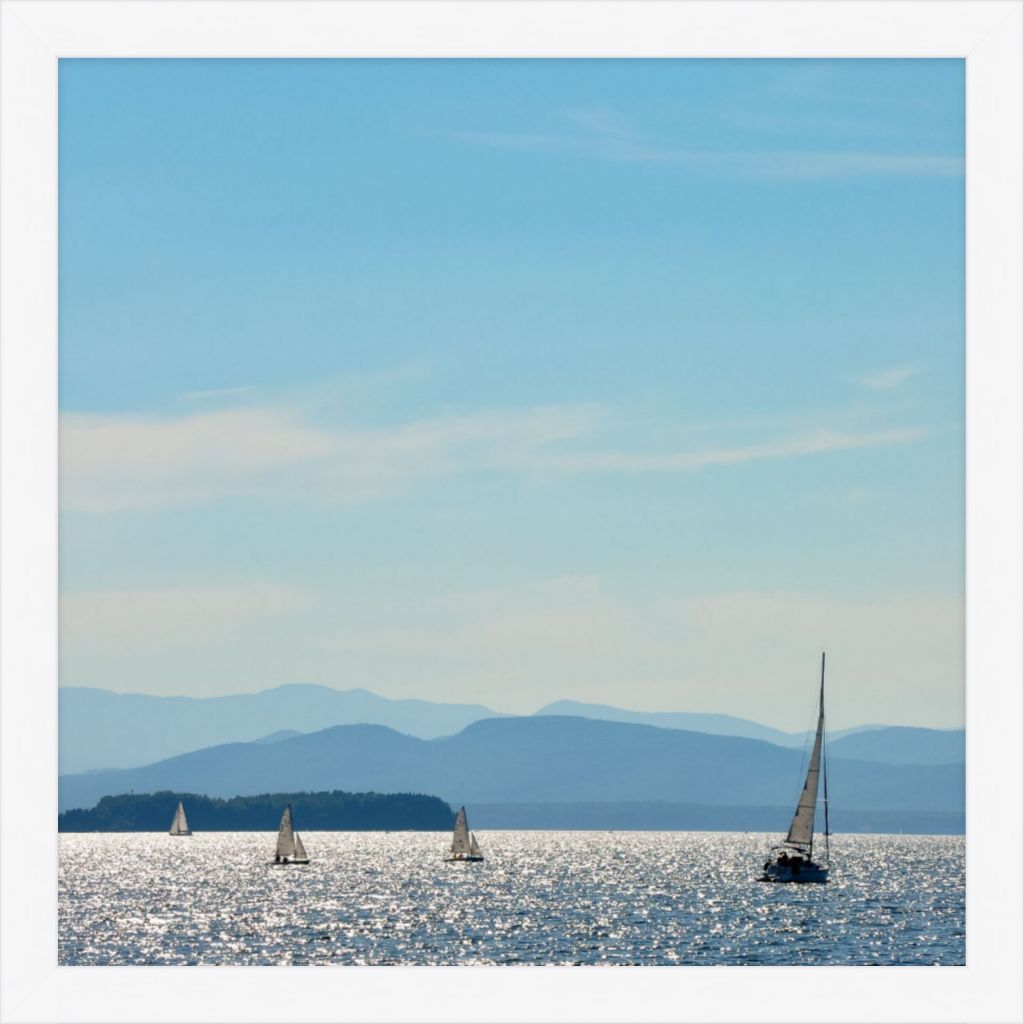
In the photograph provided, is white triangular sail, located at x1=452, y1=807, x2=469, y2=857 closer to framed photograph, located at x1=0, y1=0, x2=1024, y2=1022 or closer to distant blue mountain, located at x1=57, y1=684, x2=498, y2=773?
framed photograph, located at x1=0, y1=0, x2=1024, y2=1022

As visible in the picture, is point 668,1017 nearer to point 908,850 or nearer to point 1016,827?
point 1016,827

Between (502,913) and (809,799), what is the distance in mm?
4268

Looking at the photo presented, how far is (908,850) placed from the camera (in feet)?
176

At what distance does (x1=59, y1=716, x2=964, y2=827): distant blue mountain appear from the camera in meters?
64.2

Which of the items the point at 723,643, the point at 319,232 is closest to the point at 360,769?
the point at 723,643

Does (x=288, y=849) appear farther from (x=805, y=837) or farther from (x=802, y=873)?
(x=805, y=837)

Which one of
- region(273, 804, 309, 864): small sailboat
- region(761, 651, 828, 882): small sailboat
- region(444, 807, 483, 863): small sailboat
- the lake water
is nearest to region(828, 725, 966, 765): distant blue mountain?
the lake water

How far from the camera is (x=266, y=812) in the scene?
70.1 m

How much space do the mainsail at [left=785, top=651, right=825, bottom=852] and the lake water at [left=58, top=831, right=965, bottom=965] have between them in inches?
38.2

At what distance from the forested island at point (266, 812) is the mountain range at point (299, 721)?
218cm

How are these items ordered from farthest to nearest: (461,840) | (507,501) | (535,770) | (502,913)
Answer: (535,770)
(507,501)
(461,840)
(502,913)

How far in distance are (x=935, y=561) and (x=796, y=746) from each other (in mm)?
31125

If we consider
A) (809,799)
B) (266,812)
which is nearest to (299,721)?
(266,812)

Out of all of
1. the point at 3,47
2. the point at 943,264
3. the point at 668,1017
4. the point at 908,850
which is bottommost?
the point at 908,850
